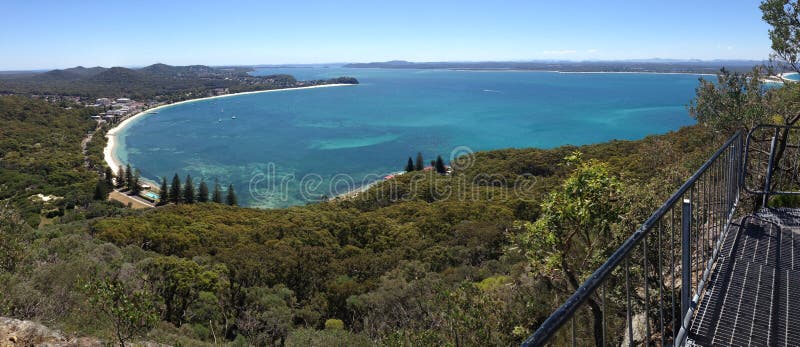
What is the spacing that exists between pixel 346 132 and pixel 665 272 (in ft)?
237

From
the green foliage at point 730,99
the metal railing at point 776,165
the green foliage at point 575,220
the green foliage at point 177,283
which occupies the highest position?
the green foliage at point 730,99

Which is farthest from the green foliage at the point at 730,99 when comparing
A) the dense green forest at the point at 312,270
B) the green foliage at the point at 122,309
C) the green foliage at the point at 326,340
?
the green foliage at the point at 122,309

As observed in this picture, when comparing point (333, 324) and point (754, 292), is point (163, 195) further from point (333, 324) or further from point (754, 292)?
point (754, 292)

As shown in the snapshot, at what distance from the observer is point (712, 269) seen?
2914 mm

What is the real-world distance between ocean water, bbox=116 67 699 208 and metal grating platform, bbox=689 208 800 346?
40.1 metres

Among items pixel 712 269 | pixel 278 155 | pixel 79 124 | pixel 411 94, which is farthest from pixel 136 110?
pixel 712 269

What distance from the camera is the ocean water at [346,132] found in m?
52.4

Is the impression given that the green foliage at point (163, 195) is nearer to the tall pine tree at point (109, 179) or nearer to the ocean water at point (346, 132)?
the ocean water at point (346, 132)

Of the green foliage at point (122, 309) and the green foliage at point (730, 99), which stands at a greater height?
the green foliage at point (730, 99)

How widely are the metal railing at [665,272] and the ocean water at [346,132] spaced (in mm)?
37947

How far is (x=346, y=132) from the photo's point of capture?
76062 millimetres

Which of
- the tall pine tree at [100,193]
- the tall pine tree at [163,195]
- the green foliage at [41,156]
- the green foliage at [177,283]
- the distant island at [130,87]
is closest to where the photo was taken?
the green foliage at [177,283]

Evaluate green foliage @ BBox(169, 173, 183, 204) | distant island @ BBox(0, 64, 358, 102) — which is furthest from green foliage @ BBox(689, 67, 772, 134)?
distant island @ BBox(0, 64, 358, 102)

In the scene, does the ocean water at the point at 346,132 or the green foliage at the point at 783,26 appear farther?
the ocean water at the point at 346,132
